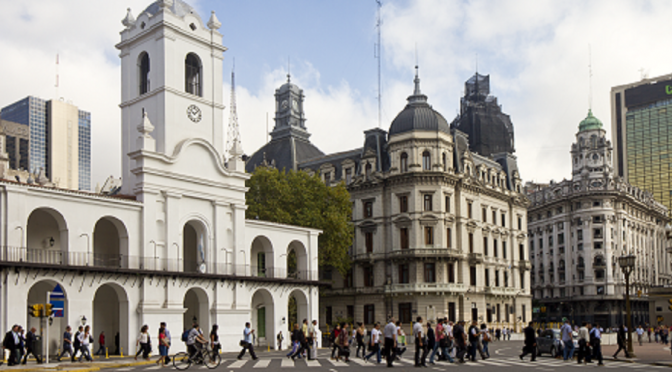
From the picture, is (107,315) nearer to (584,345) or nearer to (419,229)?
(584,345)

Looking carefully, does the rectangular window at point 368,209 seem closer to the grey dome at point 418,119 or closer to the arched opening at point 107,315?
the grey dome at point 418,119

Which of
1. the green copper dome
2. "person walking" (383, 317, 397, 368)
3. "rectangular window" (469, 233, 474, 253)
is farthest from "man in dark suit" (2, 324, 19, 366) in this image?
the green copper dome

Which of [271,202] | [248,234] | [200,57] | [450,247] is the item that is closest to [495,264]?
[450,247]

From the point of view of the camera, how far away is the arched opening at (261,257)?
Answer: 154ft

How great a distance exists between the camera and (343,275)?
6469cm

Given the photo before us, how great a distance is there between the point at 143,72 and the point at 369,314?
3244 cm

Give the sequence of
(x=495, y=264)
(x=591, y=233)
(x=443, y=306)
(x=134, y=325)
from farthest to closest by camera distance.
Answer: (x=591, y=233) < (x=495, y=264) < (x=443, y=306) < (x=134, y=325)

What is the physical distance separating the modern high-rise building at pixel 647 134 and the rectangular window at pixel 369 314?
332ft

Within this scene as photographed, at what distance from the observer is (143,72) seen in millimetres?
44281

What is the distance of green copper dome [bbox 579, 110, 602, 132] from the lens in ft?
375

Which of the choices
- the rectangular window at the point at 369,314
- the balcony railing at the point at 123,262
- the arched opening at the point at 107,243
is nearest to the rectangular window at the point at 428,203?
the rectangular window at the point at 369,314

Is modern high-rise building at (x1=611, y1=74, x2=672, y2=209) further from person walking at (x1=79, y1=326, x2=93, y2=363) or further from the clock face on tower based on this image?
person walking at (x1=79, y1=326, x2=93, y2=363)

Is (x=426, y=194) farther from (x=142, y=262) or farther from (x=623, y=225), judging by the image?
(x=623, y=225)

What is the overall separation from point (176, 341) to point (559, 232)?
8176cm
